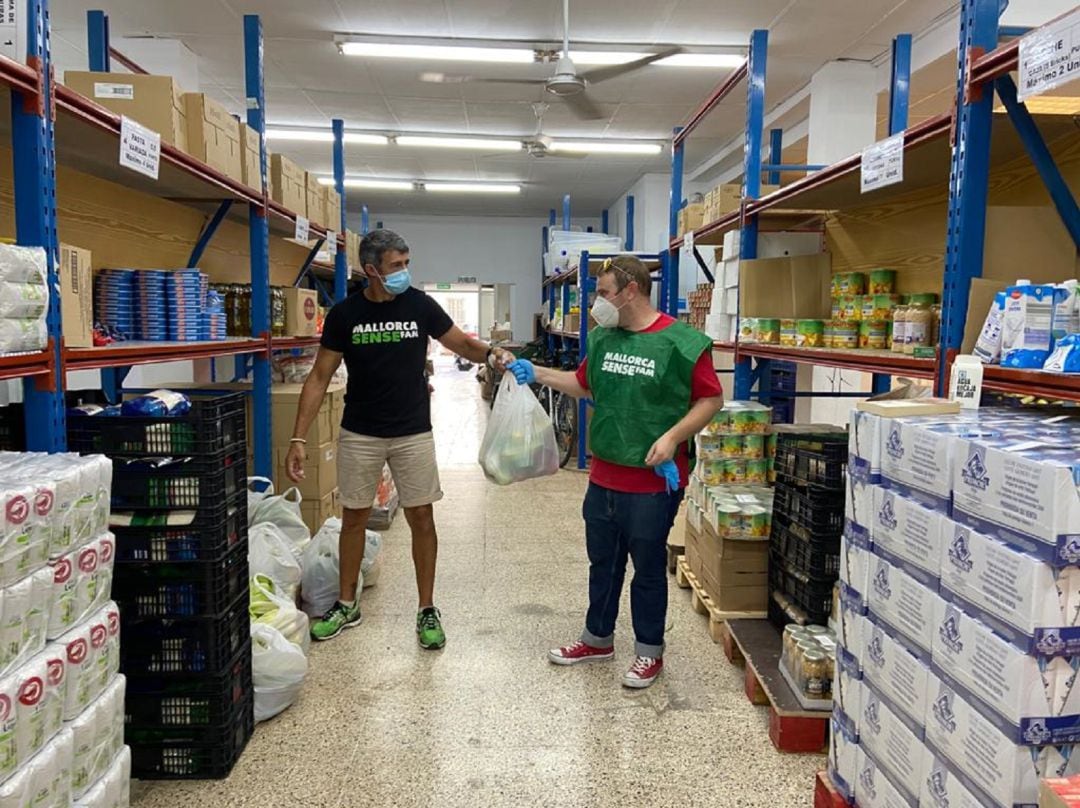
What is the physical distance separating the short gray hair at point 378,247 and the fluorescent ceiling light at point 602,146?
23.2 ft

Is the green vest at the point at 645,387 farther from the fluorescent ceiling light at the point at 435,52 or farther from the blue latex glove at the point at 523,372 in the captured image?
the fluorescent ceiling light at the point at 435,52

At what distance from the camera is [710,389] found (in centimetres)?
267

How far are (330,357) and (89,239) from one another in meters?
1.20

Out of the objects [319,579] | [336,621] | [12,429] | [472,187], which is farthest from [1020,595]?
[472,187]

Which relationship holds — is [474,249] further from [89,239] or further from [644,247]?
[89,239]

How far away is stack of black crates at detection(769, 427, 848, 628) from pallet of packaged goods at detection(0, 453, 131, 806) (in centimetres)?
223

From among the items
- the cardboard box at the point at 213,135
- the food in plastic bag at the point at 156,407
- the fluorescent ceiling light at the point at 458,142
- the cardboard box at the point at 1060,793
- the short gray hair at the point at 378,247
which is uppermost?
the fluorescent ceiling light at the point at 458,142

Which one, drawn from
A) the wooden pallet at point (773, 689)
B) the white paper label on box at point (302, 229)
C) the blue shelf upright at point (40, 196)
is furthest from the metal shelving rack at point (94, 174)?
the wooden pallet at point (773, 689)

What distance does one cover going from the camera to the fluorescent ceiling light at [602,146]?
967 cm

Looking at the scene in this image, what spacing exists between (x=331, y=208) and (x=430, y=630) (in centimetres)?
337

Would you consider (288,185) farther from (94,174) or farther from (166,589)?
(166,589)

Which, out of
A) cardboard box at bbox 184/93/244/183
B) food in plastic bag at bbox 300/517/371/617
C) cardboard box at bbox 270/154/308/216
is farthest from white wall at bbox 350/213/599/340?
food in plastic bag at bbox 300/517/371/617

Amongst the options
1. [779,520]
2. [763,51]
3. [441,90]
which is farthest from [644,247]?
[779,520]

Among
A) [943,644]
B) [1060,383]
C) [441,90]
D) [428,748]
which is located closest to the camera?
[943,644]
